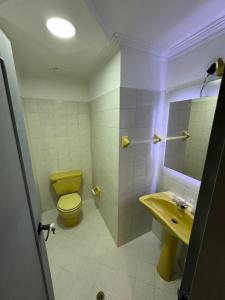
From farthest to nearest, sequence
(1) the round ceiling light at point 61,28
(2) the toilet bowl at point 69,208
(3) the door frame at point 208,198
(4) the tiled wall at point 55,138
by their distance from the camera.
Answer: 1. (4) the tiled wall at point 55,138
2. (2) the toilet bowl at point 69,208
3. (1) the round ceiling light at point 61,28
4. (3) the door frame at point 208,198

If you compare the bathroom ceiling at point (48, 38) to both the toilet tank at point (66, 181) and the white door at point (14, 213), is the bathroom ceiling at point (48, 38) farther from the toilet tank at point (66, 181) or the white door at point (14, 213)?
the toilet tank at point (66, 181)

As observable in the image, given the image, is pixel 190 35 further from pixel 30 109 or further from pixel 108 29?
pixel 30 109

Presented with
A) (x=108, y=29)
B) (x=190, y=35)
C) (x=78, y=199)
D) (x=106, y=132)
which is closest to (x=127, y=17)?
(x=108, y=29)

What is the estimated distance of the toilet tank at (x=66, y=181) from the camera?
212 cm

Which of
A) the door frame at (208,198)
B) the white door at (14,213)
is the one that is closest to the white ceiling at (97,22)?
the white door at (14,213)

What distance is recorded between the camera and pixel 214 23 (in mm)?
973

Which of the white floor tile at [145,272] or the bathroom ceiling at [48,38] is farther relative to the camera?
the white floor tile at [145,272]

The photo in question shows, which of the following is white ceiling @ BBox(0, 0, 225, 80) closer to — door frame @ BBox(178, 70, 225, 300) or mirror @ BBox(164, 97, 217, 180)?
mirror @ BBox(164, 97, 217, 180)

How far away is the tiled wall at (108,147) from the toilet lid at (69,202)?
1.28 feet

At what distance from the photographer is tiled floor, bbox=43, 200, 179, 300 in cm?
128

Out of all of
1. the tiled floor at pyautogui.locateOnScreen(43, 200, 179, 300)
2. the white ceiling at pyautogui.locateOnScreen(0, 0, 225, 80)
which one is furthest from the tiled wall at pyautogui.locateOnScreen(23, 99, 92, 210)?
the tiled floor at pyautogui.locateOnScreen(43, 200, 179, 300)

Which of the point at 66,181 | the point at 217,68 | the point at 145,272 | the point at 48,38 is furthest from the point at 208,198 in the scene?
the point at 66,181

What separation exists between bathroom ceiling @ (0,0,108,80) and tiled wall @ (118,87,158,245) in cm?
53

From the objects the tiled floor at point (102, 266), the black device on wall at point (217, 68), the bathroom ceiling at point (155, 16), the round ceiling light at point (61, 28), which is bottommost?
the tiled floor at point (102, 266)
